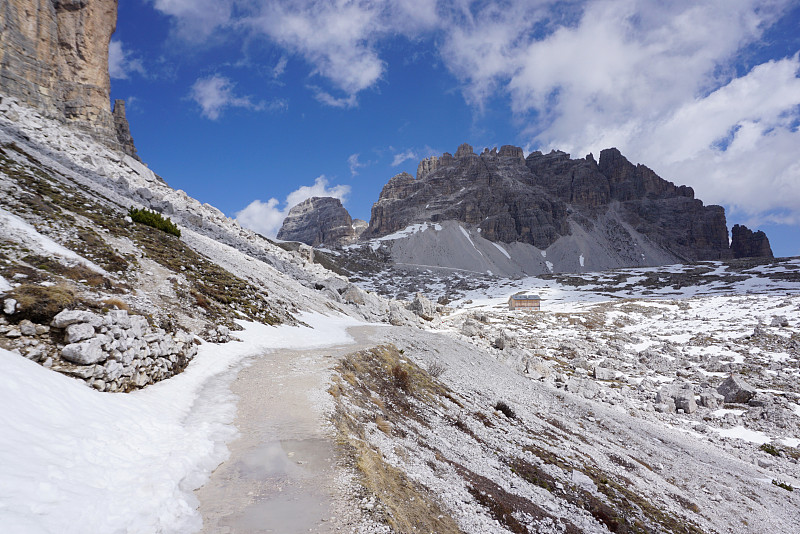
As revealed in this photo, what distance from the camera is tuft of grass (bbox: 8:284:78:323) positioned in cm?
881

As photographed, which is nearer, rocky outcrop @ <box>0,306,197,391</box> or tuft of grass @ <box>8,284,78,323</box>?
rocky outcrop @ <box>0,306,197,391</box>

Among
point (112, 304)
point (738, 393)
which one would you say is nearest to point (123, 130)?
point (112, 304)

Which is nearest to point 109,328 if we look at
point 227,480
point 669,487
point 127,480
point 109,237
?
point 127,480

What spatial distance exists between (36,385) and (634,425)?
28155 millimetres

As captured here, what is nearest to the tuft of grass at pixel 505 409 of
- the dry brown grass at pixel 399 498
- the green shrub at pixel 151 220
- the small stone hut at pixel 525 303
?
the dry brown grass at pixel 399 498

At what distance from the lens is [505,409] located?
18516mm

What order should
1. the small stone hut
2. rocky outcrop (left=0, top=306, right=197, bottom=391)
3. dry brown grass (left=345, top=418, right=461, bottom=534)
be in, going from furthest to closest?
the small stone hut
rocky outcrop (left=0, top=306, right=197, bottom=391)
dry brown grass (left=345, top=418, right=461, bottom=534)

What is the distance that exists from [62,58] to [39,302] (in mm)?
94758

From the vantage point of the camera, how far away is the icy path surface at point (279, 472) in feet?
17.6

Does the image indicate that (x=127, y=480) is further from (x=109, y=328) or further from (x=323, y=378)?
(x=323, y=378)

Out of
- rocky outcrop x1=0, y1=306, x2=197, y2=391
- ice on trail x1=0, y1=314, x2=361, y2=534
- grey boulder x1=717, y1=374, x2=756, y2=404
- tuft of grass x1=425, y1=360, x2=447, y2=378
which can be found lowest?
grey boulder x1=717, y1=374, x2=756, y2=404

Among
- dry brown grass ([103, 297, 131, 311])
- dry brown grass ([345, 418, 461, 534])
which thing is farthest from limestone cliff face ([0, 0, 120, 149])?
dry brown grass ([345, 418, 461, 534])

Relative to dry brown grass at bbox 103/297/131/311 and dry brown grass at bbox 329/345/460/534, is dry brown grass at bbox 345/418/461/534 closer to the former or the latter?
dry brown grass at bbox 329/345/460/534

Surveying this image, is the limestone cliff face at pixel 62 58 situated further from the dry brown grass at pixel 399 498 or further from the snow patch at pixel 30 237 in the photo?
the dry brown grass at pixel 399 498
